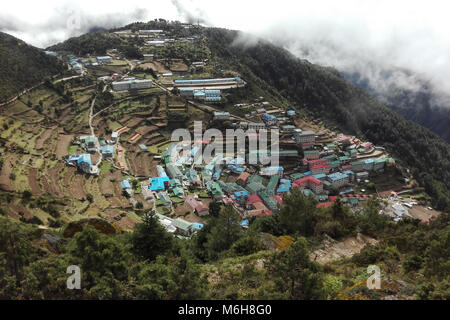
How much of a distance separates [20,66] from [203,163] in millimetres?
30076

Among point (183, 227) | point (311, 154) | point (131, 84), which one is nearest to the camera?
point (183, 227)

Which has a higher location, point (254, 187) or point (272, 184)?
point (254, 187)

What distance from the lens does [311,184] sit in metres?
42.7

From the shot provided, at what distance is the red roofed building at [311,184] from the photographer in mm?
42281

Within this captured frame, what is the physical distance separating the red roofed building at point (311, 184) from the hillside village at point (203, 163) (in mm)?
129

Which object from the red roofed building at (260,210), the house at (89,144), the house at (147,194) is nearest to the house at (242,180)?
the red roofed building at (260,210)

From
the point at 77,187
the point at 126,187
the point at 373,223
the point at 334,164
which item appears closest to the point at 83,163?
the point at 77,187

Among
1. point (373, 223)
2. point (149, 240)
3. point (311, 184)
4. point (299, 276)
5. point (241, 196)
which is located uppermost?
point (299, 276)

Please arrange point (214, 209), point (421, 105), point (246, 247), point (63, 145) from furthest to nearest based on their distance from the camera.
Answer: point (421, 105) → point (63, 145) → point (214, 209) → point (246, 247)

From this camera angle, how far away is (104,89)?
52594 millimetres

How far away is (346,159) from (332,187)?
6.95 meters

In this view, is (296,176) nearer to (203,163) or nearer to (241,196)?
(241,196)

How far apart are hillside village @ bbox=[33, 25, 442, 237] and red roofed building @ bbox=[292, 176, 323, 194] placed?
0.13 m
